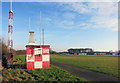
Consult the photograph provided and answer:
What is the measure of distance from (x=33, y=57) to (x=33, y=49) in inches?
40.5

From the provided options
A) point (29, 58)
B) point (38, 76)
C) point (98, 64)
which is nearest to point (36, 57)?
point (29, 58)

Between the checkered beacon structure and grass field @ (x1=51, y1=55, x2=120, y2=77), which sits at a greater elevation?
the checkered beacon structure

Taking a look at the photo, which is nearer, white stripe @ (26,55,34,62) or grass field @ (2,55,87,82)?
grass field @ (2,55,87,82)

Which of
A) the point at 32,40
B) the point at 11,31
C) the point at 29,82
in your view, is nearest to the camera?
the point at 29,82

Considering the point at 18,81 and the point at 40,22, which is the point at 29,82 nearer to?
the point at 18,81

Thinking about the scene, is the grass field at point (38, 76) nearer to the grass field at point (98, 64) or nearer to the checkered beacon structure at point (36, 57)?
the checkered beacon structure at point (36, 57)

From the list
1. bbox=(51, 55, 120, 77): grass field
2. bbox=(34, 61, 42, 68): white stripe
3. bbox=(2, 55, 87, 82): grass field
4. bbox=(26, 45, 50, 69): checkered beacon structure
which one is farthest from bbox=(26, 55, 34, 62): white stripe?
bbox=(51, 55, 120, 77): grass field

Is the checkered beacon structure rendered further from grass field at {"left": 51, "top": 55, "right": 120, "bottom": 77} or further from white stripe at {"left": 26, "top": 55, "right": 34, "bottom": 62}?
grass field at {"left": 51, "top": 55, "right": 120, "bottom": 77}

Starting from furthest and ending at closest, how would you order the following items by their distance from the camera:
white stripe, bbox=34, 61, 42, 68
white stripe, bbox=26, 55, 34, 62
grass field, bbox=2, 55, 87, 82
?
white stripe, bbox=34, 61, 42, 68, white stripe, bbox=26, 55, 34, 62, grass field, bbox=2, 55, 87, 82

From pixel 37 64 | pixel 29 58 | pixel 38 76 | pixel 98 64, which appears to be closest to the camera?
pixel 38 76

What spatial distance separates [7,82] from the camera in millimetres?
7105

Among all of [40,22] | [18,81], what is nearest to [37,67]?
[18,81]

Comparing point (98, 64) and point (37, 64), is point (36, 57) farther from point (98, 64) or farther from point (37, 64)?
point (98, 64)

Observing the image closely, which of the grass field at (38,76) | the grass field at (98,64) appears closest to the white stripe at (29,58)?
the grass field at (38,76)
